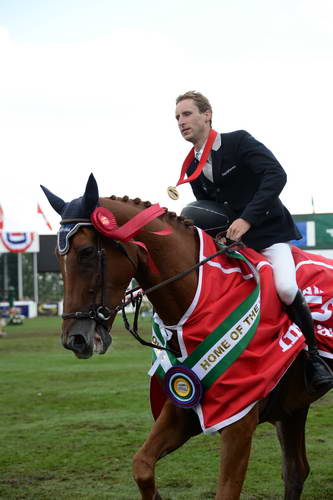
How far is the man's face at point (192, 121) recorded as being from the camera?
14.8 feet

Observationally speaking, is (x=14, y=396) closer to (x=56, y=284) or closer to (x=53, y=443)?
(x=53, y=443)

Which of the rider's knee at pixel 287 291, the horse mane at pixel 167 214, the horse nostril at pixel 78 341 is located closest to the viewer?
the horse nostril at pixel 78 341

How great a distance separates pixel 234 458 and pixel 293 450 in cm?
179

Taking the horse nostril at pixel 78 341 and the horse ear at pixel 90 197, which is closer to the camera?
the horse nostril at pixel 78 341

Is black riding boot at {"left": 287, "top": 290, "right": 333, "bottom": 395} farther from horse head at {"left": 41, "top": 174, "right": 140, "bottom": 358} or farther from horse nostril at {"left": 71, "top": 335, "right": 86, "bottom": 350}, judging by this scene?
horse nostril at {"left": 71, "top": 335, "right": 86, "bottom": 350}

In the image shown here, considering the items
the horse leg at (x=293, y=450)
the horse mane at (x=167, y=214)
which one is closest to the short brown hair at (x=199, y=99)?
the horse mane at (x=167, y=214)

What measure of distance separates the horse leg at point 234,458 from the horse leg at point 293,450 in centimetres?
157

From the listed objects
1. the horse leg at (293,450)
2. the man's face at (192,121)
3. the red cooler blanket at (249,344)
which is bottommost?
the horse leg at (293,450)

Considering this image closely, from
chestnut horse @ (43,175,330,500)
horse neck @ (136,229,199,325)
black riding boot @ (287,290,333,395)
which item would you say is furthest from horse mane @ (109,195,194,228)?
black riding boot @ (287,290,333,395)

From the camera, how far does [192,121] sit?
451 cm

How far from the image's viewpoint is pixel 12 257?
68.5 metres

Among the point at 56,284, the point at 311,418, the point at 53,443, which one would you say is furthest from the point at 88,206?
the point at 56,284

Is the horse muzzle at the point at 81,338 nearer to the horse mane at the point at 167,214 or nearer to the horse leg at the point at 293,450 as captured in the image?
the horse mane at the point at 167,214

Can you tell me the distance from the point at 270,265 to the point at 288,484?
1.93 metres
